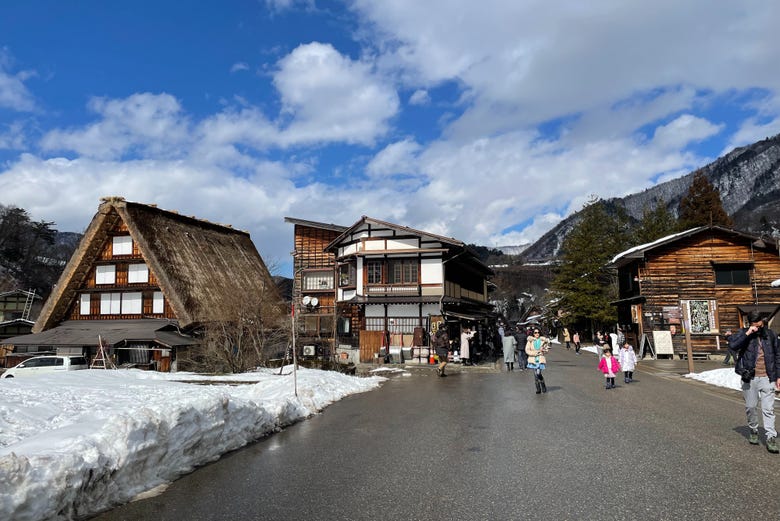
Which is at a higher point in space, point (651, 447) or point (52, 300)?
point (52, 300)

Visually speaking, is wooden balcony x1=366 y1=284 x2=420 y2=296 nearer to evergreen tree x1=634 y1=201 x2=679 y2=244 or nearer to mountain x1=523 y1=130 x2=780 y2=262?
evergreen tree x1=634 y1=201 x2=679 y2=244

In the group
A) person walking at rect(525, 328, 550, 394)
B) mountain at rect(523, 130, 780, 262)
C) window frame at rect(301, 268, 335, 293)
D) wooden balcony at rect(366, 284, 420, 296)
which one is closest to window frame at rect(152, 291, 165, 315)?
window frame at rect(301, 268, 335, 293)

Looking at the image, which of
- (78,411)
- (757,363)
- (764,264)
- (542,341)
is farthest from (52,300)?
(764,264)

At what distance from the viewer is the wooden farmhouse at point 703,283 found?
2622 centimetres

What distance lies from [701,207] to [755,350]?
47072mm

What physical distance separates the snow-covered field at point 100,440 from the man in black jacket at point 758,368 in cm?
735

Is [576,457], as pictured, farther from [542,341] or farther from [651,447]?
[542,341]

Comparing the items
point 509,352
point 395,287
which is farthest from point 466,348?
point 395,287

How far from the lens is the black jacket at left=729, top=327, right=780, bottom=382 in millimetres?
6926

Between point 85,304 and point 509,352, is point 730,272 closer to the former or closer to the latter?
point 509,352

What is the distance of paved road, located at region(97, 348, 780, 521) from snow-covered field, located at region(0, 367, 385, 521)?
1.00ft

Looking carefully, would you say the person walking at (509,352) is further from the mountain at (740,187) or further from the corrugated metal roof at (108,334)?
the mountain at (740,187)

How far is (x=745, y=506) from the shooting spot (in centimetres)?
468

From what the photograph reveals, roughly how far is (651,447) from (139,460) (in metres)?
6.56
